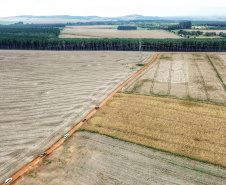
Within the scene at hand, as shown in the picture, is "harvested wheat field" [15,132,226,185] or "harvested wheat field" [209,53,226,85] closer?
"harvested wheat field" [15,132,226,185]

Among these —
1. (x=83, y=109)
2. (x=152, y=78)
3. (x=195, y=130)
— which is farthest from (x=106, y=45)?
(x=195, y=130)

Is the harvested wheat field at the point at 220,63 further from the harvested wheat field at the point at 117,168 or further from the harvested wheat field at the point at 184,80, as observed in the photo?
the harvested wheat field at the point at 117,168

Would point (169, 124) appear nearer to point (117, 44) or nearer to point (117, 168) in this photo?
point (117, 168)

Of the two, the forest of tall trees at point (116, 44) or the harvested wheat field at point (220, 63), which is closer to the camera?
the harvested wheat field at point (220, 63)

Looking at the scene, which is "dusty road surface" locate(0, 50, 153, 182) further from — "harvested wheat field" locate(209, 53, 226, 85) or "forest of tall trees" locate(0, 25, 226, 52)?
"harvested wheat field" locate(209, 53, 226, 85)

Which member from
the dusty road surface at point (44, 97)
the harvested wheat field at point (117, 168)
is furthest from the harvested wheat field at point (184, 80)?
the harvested wheat field at point (117, 168)

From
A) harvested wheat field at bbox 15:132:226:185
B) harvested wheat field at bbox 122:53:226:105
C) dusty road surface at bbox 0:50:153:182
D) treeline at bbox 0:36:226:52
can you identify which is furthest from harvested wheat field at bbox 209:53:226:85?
harvested wheat field at bbox 15:132:226:185

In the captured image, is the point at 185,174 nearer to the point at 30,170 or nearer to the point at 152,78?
the point at 30,170
